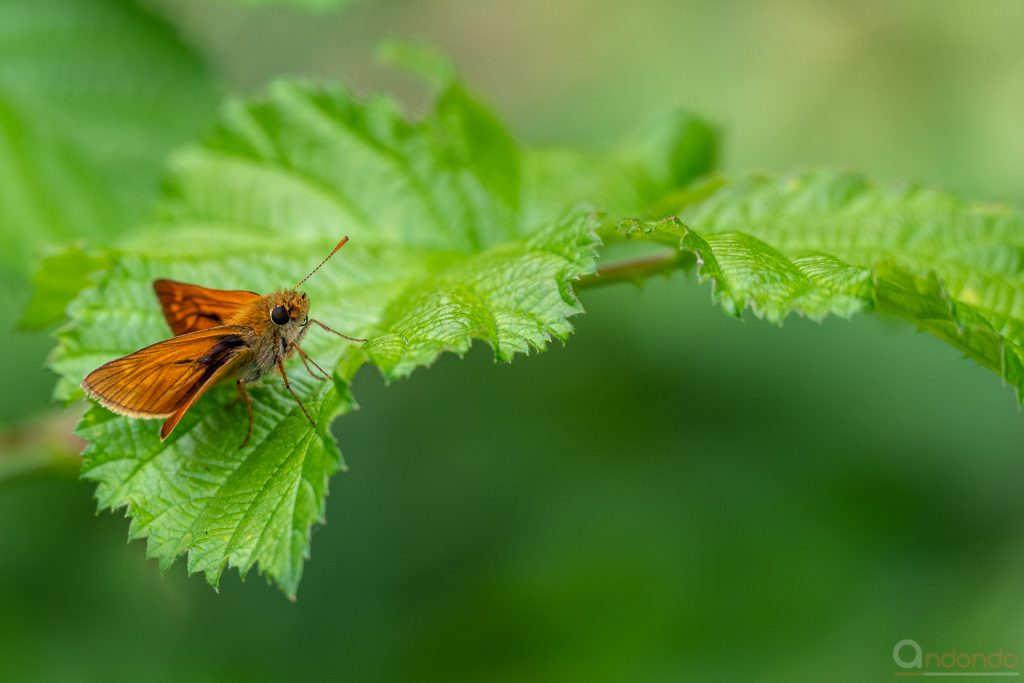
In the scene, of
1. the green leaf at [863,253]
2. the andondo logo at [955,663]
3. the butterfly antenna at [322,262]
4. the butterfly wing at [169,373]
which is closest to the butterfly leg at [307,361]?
the butterfly wing at [169,373]

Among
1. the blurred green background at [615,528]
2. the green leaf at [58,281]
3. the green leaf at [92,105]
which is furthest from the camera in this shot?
the blurred green background at [615,528]

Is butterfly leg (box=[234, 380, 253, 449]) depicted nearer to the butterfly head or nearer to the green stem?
the butterfly head

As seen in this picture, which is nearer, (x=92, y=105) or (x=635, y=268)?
(x=635, y=268)

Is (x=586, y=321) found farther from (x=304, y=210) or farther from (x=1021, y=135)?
(x=1021, y=135)

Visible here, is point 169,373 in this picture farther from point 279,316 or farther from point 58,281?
point 58,281

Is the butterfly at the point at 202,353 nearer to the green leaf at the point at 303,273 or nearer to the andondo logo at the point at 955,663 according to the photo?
the green leaf at the point at 303,273

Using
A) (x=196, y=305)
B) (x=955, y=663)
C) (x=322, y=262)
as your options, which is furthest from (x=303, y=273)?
(x=955, y=663)

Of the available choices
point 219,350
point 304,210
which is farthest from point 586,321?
point 219,350
